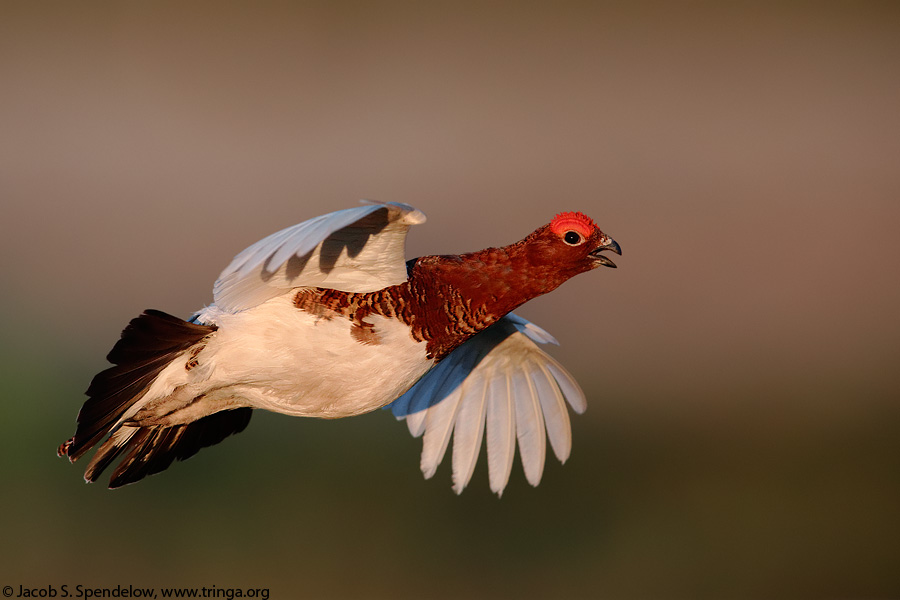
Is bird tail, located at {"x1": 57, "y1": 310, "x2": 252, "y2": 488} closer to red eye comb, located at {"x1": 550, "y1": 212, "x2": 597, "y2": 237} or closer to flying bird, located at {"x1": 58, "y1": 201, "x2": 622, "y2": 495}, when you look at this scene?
flying bird, located at {"x1": 58, "y1": 201, "x2": 622, "y2": 495}

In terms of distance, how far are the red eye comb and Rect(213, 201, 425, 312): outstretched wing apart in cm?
63

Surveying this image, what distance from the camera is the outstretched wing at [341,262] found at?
2.74 meters

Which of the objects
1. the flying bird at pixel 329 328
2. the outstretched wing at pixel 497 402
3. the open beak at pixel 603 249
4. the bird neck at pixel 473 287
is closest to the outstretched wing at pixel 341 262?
the flying bird at pixel 329 328

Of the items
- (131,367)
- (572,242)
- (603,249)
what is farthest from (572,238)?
→ (131,367)

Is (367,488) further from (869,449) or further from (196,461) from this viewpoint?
(869,449)

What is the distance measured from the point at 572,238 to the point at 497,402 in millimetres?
1227

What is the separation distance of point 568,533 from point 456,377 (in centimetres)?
536

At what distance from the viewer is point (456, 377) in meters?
4.29

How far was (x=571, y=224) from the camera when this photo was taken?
3.35 m

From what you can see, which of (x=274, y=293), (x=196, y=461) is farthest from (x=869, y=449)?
(x=274, y=293)

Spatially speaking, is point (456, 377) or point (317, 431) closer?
point (456, 377)

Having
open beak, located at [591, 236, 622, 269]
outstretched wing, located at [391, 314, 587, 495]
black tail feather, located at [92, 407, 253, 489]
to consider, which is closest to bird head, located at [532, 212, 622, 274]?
open beak, located at [591, 236, 622, 269]

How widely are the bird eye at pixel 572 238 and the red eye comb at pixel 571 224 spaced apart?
0.6 inches

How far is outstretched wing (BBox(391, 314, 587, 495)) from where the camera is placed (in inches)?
167
